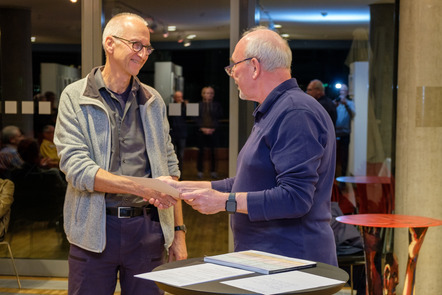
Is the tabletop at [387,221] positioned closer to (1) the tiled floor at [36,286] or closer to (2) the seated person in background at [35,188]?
(1) the tiled floor at [36,286]

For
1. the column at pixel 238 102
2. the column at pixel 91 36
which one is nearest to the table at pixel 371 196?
the column at pixel 238 102

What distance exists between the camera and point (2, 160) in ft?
19.8

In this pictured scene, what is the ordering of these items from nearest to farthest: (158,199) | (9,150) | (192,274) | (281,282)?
(281,282)
(192,274)
(158,199)
(9,150)

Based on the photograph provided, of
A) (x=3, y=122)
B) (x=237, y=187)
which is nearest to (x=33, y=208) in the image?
(x=3, y=122)

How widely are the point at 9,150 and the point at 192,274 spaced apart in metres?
4.40

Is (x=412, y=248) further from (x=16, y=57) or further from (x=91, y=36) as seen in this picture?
(x=16, y=57)

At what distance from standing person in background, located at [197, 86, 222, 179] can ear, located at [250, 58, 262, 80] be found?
124 inches

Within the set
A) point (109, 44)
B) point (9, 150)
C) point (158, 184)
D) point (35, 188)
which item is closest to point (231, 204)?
point (158, 184)

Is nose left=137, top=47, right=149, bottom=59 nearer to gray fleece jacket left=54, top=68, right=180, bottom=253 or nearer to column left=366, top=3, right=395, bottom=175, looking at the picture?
gray fleece jacket left=54, top=68, right=180, bottom=253

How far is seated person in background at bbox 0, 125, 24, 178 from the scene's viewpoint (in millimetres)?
5977

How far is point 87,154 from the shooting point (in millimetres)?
2861

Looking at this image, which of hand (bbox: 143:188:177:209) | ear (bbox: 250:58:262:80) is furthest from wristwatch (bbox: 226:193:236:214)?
hand (bbox: 143:188:177:209)

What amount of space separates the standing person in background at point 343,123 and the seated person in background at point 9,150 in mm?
2759

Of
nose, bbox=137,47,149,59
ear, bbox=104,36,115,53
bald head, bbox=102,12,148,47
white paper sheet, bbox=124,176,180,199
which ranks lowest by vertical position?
white paper sheet, bbox=124,176,180,199
